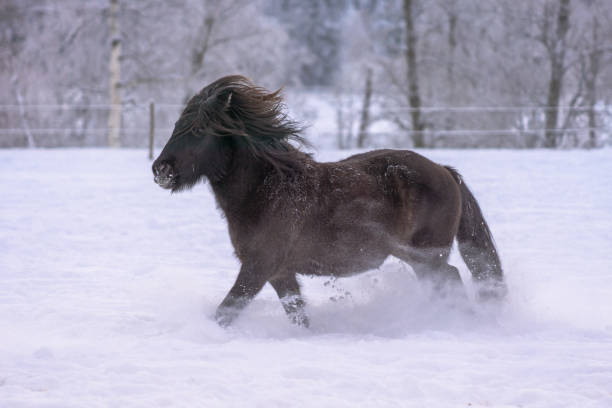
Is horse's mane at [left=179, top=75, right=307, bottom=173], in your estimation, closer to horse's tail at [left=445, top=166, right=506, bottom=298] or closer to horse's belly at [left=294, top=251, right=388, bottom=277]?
horse's belly at [left=294, top=251, right=388, bottom=277]

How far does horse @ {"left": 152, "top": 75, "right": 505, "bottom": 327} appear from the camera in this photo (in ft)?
11.4

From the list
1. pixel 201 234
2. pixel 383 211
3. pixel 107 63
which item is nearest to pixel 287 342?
pixel 383 211

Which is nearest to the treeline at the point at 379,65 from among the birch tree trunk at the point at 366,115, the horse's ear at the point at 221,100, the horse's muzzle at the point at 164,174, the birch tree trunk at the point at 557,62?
the birch tree trunk at the point at 557,62

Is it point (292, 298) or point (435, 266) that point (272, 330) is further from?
point (435, 266)

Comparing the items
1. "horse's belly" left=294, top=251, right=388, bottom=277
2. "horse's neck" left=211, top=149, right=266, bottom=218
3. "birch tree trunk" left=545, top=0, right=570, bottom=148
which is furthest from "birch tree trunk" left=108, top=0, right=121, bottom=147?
"horse's belly" left=294, top=251, right=388, bottom=277

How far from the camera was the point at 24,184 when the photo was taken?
34.0 ft

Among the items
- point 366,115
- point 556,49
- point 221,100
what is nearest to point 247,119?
point 221,100

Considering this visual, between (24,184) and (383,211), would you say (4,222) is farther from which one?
(383,211)

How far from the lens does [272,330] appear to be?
3.63 m

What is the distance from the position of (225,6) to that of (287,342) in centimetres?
2136

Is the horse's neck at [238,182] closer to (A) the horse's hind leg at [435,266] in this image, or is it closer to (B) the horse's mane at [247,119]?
(B) the horse's mane at [247,119]

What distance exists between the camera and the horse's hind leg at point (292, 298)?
370 cm

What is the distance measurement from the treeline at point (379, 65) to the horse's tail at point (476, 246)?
40.2 ft

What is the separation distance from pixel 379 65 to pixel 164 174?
19.1 m
